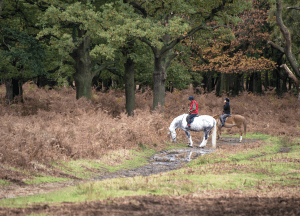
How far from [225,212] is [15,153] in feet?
24.0

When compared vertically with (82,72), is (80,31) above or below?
above

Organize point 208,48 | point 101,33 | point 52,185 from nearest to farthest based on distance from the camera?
point 52,185, point 101,33, point 208,48

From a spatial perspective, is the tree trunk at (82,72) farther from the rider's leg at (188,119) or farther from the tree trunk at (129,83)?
the rider's leg at (188,119)

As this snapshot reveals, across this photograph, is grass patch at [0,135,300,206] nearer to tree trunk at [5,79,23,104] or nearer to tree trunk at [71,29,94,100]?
tree trunk at [71,29,94,100]

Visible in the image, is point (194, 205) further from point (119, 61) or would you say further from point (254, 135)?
point (119, 61)

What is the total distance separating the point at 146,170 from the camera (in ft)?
42.1

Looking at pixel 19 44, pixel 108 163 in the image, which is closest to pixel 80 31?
pixel 19 44

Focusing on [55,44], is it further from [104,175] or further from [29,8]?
[104,175]

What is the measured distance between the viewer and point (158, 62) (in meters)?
25.2

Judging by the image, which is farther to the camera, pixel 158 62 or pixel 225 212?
pixel 158 62

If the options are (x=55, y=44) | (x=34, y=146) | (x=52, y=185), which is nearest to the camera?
(x=52, y=185)

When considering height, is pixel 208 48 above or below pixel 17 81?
above

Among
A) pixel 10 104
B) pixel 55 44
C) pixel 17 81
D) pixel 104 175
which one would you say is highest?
pixel 55 44

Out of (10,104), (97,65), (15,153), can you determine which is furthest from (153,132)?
(10,104)
